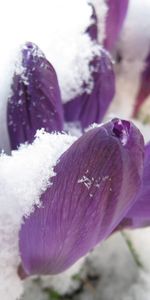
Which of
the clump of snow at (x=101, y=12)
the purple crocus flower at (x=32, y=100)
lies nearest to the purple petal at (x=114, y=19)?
the clump of snow at (x=101, y=12)

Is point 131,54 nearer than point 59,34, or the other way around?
point 59,34

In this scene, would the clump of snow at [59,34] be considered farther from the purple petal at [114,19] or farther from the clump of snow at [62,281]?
the clump of snow at [62,281]

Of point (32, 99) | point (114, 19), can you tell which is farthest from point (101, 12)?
point (32, 99)

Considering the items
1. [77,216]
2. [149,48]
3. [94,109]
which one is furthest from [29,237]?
[149,48]

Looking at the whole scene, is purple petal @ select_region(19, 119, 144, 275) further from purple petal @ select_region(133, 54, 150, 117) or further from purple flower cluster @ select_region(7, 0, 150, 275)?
purple petal @ select_region(133, 54, 150, 117)

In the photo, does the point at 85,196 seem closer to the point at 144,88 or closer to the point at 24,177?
the point at 24,177

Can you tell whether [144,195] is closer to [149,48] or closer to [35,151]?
[35,151]
